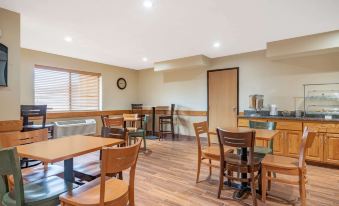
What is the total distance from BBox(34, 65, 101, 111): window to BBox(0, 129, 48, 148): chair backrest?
3.04 meters

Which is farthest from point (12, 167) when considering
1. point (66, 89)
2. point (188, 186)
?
point (66, 89)

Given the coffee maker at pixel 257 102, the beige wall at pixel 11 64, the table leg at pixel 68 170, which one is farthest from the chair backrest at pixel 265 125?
the beige wall at pixel 11 64

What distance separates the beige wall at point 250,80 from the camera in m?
4.04

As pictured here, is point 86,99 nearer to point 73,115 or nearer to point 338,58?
point 73,115

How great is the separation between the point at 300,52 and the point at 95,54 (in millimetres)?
4622

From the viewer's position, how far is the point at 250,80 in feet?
16.0

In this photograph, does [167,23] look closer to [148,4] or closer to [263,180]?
[148,4]

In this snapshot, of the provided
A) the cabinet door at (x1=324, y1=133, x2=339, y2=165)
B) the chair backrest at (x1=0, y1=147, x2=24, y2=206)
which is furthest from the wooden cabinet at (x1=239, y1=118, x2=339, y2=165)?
the chair backrest at (x1=0, y1=147, x2=24, y2=206)

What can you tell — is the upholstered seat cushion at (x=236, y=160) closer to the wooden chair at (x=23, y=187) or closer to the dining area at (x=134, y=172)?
the dining area at (x=134, y=172)

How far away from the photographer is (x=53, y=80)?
5012 mm

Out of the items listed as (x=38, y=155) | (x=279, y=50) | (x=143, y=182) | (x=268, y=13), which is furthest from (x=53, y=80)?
(x=279, y=50)

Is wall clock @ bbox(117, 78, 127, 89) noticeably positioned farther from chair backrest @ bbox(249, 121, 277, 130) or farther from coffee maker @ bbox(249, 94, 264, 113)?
chair backrest @ bbox(249, 121, 277, 130)

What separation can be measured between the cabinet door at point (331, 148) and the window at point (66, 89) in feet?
18.6

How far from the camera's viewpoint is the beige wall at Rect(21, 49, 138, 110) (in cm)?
445
